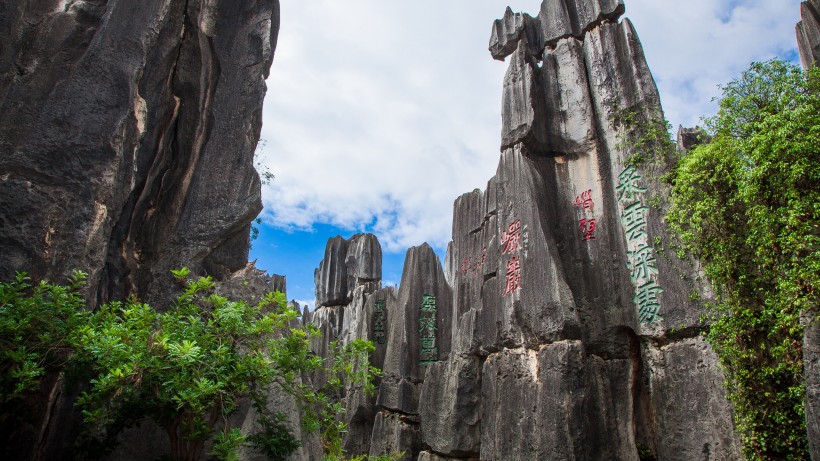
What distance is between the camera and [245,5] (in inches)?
304

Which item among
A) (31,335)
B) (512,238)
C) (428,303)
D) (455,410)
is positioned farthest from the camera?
(428,303)

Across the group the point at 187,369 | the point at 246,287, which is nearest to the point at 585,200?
the point at 246,287

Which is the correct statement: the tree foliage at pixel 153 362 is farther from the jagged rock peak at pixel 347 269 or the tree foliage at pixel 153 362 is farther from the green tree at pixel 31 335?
the jagged rock peak at pixel 347 269

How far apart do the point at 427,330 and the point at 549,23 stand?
8.08 metres

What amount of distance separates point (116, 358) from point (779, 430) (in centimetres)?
642

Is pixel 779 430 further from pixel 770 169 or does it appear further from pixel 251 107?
pixel 251 107

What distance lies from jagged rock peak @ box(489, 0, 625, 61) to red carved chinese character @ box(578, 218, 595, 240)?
397 centimetres

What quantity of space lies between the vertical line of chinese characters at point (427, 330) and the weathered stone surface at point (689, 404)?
6.94 m

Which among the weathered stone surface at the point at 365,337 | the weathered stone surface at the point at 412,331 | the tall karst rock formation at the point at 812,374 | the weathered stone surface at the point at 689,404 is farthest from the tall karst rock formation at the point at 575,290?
the tall karst rock formation at the point at 812,374

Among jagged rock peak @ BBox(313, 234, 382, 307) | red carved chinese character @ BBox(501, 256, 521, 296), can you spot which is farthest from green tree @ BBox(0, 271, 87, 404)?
jagged rock peak @ BBox(313, 234, 382, 307)

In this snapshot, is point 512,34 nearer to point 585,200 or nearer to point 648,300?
point 585,200

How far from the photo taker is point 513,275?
28.9 feet

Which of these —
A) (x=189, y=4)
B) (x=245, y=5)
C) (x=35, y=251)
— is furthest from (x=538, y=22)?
(x=35, y=251)

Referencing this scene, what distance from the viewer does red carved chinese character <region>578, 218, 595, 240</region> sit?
8453mm
